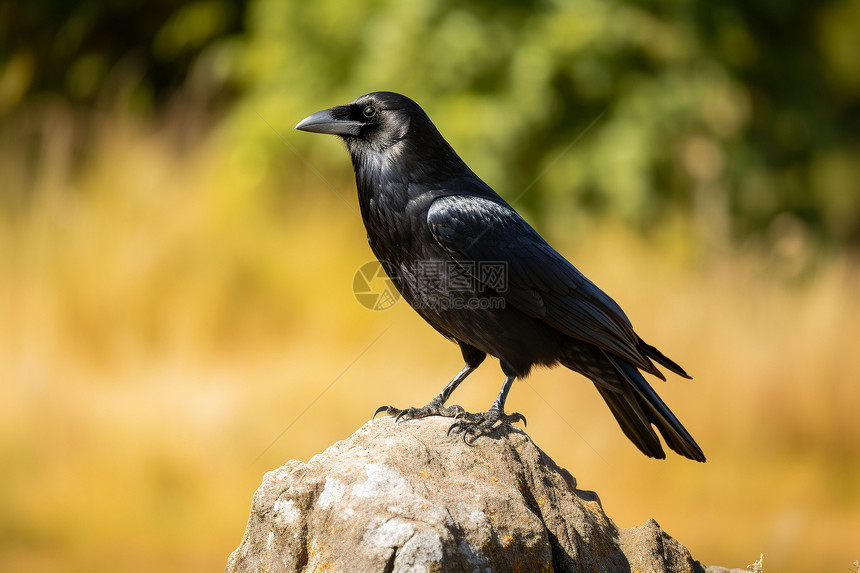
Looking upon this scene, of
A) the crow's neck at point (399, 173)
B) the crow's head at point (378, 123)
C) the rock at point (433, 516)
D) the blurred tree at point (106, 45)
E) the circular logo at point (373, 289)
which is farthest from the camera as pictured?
the blurred tree at point (106, 45)

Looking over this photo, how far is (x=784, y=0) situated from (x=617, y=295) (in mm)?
5788

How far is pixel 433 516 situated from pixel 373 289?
12.3ft

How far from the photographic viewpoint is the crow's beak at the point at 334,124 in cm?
409

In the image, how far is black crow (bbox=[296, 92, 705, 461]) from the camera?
12.3 ft

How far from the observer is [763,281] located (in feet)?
25.8

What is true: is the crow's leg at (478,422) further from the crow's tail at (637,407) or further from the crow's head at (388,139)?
the crow's head at (388,139)

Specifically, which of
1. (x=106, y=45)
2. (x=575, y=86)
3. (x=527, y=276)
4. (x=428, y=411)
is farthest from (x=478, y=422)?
(x=106, y=45)

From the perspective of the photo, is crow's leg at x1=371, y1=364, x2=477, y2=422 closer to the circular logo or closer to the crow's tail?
the crow's tail

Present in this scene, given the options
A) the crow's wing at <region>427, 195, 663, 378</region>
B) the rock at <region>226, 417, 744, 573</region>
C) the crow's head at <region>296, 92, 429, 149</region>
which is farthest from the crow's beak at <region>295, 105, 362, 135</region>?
the rock at <region>226, 417, 744, 573</region>

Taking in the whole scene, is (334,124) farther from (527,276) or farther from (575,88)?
(575,88)

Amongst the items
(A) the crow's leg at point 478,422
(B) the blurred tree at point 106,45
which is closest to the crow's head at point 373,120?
(A) the crow's leg at point 478,422

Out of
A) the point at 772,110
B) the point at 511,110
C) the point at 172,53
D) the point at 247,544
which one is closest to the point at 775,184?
the point at 772,110

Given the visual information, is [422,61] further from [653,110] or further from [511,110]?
[653,110]

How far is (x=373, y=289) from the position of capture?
6445 mm
